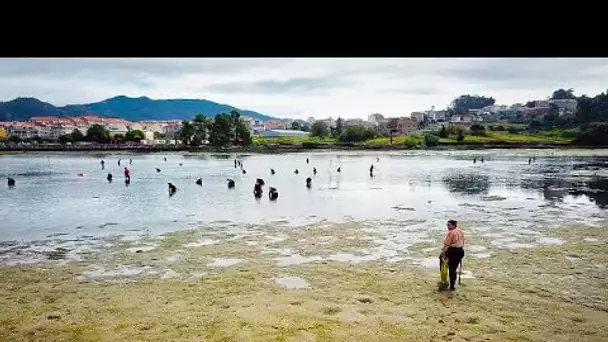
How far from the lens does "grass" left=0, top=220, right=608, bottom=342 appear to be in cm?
877

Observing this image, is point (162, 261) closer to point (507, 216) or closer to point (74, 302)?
point (74, 302)

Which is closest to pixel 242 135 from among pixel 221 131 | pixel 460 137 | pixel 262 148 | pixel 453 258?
pixel 262 148

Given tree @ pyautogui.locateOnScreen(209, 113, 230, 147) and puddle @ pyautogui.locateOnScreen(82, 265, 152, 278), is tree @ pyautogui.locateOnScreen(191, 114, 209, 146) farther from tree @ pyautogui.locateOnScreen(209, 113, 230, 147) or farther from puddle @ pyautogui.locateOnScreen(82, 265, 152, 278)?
puddle @ pyautogui.locateOnScreen(82, 265, 152, 278)

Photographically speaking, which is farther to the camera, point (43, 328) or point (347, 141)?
point (347, 141)

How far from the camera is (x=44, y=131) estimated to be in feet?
558

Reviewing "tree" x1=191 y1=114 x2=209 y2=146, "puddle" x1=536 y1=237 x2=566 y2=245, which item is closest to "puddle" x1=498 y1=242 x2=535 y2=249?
"puddle" x1=536 y1=237 x2=566 y2=245

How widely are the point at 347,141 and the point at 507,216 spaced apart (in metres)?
93.8

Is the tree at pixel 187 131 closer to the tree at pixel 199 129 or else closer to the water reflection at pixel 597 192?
the tree at pixel 199 129

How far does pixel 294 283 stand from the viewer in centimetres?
1228

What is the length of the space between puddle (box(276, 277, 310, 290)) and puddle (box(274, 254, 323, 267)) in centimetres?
157
